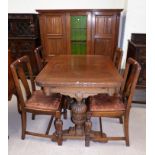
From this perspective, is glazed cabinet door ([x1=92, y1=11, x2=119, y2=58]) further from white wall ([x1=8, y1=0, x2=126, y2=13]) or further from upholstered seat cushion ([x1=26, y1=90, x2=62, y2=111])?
upholstered seat cushion ([x1=26, y1=90, x2=62, y2=111])

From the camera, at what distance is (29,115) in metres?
2.64

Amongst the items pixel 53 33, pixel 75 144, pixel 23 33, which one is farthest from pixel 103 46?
pixel 75 144

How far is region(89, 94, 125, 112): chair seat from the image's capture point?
190 centimetres

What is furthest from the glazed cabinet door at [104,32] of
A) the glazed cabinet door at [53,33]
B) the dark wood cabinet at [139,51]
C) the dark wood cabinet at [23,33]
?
the dark wood cabinet at [23,33]

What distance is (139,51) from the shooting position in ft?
9.41

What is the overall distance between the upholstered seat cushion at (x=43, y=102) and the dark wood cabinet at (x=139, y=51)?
59.9 inches

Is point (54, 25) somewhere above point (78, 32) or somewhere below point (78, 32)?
above

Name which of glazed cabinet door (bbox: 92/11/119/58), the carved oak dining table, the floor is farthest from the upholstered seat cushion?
glazed cabinet door (bbox: 92/11/119/58)

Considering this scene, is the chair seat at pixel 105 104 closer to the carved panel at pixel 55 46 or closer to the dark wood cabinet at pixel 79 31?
the dark wood cabinet at pixel 79 31

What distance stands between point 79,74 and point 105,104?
17.0 inches

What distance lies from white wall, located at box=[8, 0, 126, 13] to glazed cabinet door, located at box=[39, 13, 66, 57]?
0.47m

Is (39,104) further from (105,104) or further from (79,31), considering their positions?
(79,31)
